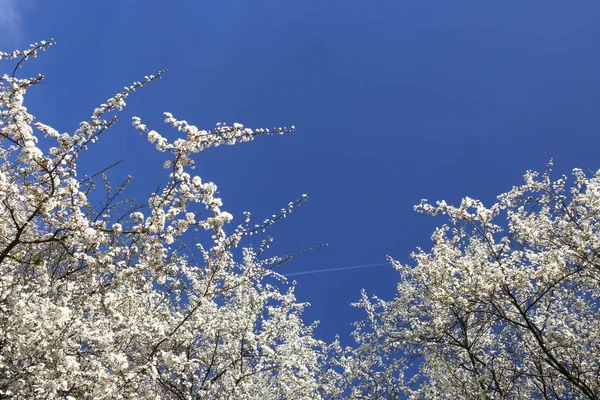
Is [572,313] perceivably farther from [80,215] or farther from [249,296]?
[80,215]

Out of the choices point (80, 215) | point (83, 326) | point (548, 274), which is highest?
point (548, 274)

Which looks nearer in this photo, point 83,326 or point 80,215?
point 80,215

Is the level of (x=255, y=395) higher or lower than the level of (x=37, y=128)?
higher

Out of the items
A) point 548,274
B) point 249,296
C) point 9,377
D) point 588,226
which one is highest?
point 588,226

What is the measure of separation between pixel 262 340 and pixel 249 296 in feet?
4.75

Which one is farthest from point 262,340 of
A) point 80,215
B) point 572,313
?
point 572,313

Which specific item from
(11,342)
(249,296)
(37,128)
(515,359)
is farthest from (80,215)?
(515,359)

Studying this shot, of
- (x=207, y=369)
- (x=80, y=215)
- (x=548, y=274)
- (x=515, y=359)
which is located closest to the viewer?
(x=80, y=215)

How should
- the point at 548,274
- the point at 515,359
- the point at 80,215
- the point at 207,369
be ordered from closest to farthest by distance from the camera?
the point at 80,215, the point at 548,274, the point at 207,369, the point at 515,359

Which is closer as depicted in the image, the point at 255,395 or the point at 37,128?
the point at 37,128

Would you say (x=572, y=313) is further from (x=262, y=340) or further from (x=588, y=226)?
(x=262, y=340)

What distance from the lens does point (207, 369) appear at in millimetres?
9797

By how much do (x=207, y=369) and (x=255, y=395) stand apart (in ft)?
8.48

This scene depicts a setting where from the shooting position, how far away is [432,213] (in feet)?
33.5
